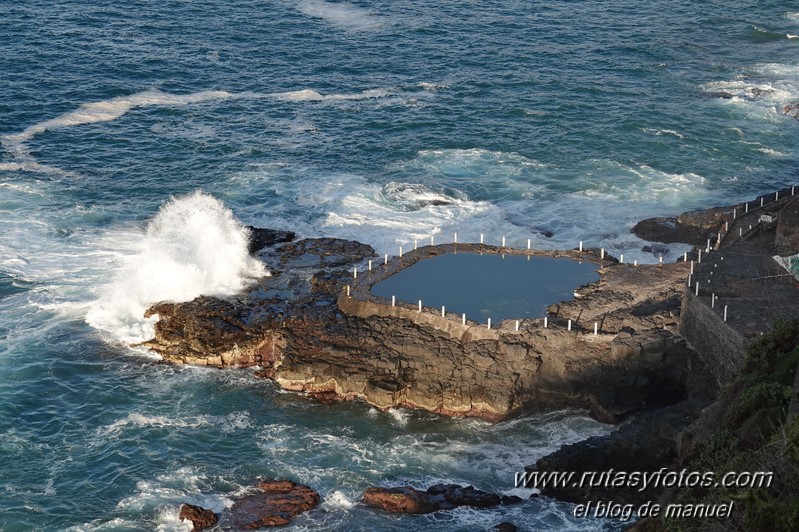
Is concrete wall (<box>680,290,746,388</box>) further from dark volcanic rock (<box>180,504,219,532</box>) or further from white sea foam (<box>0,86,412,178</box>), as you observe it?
white sea foam (<box>0,86,412,178</box>)

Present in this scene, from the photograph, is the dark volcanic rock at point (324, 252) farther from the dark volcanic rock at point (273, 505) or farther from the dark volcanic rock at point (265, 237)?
the dark volcanic rock at point (273, 505)

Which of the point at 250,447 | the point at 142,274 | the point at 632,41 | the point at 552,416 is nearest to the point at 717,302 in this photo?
the point at 552,416

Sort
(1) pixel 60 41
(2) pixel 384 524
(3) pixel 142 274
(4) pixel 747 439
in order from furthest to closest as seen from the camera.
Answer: (1) pixel 60 41, (3) pixel 142 274, (2) pixel 384 524, (4) pixel 747 439

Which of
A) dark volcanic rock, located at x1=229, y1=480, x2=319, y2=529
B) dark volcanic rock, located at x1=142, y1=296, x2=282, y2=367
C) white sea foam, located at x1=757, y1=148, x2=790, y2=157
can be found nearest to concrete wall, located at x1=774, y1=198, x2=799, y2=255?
white sea foam, located at x1=757, y1=148, x2=790, y2=157

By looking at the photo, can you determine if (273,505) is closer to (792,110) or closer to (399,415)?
(399,415)

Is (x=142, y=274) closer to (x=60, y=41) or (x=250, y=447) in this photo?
(x=250, y=447)

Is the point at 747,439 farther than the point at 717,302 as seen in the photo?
No
